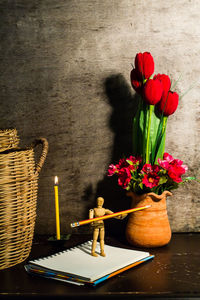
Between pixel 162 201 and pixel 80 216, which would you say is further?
pixel 80 216

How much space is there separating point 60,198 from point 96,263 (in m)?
0.50

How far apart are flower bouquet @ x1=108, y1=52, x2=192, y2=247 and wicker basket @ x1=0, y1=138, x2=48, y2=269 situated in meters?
0.32

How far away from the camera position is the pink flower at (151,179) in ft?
3.67


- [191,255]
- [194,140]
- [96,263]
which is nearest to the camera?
[96,263]

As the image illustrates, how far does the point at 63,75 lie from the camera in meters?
1.37

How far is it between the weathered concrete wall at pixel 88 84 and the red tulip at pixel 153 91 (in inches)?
9.3

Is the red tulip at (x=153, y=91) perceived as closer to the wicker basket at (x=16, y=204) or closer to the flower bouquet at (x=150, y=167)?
the flower bouquet at (x=150, y=167)

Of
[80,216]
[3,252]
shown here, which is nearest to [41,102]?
[80,216]

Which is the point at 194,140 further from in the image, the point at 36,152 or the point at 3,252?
the point at 3,252

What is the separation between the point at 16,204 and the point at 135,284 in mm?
436

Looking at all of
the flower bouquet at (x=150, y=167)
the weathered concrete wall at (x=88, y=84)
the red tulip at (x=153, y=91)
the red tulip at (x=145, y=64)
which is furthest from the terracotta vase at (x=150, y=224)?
the red tulip at (x=145, y=64)

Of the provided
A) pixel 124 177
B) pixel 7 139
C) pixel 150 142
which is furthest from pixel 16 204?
pixel 150 142

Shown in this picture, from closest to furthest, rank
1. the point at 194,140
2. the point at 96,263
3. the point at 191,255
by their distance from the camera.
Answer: the point at 96,263, the point at 191,255, the point at 194,140

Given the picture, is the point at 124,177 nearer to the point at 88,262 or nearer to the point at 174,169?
the point at 174,169
